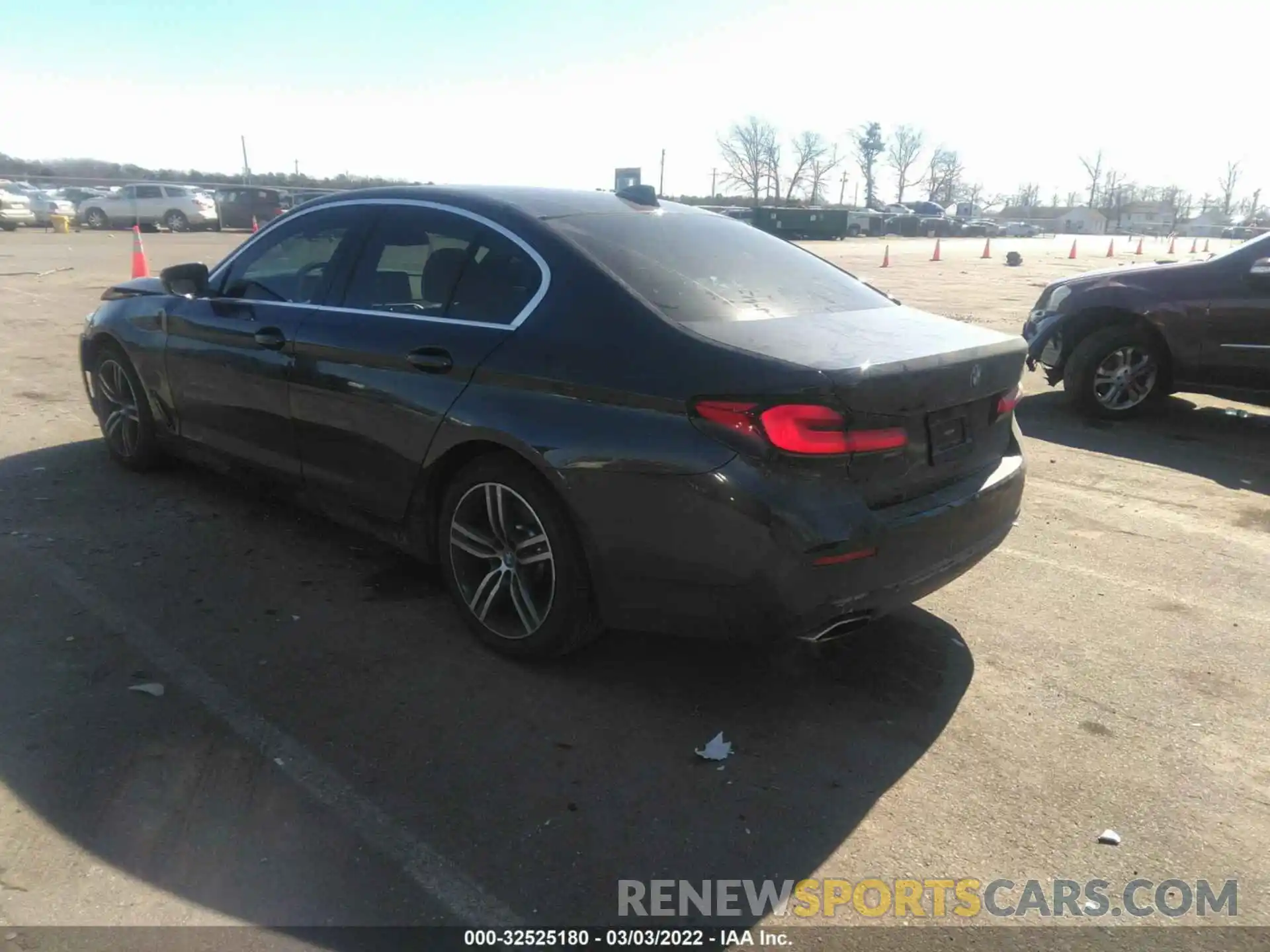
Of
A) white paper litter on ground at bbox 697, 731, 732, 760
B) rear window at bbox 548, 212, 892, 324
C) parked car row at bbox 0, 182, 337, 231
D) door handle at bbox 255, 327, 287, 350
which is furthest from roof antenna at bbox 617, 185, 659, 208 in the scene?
parked car row at bbox 0, 182, 337, 231

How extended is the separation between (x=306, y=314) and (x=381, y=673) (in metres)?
1.67

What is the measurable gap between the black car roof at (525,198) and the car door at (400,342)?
0.07 metres

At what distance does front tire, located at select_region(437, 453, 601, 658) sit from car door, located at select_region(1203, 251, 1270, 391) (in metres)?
5.84

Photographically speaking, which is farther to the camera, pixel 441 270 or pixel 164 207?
pixel 164 207

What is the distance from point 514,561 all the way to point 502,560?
0.21 feet

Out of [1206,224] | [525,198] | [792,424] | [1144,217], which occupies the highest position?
[525,198]

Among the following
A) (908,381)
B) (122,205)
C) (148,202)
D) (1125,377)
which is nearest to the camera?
(908,381)

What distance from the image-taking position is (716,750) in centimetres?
297

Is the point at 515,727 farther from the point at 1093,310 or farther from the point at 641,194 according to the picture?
the point at 1093,310

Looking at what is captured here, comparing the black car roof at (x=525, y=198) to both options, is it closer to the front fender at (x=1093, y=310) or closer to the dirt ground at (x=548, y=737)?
the dirt ground at (x=548, y=737)

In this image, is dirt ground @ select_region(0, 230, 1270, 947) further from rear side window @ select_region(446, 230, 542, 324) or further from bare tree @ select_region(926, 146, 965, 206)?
bare tree @ select_region(926, 146, 965, 206)

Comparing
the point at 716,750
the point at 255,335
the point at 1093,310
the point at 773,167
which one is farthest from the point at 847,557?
the point at 773,167

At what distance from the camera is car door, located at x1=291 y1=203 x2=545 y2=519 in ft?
11.3

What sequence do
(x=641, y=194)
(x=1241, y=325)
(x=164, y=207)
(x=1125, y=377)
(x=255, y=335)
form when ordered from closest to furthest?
(x=641, y=194), (x=255, y=335), (x=1241, y=325), (x=1125, y=377), (x=164, y=207)
